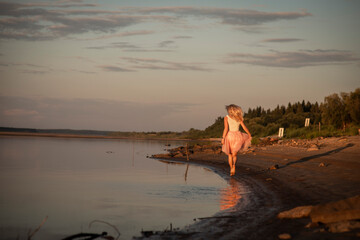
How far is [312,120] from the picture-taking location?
74750mm

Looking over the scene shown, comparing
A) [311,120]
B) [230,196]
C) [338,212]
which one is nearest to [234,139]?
[230,196]

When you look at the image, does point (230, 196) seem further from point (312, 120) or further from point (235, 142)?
point (312, 120)

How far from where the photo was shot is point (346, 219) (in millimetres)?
6039

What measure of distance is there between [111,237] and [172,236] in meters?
1.12

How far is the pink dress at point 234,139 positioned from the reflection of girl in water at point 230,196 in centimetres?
136

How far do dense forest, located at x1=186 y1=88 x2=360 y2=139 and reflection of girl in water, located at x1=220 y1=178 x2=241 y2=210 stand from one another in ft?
72.6

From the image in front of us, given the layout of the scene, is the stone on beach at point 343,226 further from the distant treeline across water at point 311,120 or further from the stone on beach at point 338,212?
the distant treeline across water at point 311,120

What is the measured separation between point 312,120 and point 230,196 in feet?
221


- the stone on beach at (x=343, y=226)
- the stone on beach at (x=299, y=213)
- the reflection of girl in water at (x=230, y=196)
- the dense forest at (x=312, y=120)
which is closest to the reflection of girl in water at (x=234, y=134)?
the reflection of girl in water at (x=230, y=196)

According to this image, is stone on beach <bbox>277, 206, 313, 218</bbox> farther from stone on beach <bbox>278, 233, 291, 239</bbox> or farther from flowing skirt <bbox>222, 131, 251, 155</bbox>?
flowing skirt <bbox>222, 131, 251, 155</bbox>

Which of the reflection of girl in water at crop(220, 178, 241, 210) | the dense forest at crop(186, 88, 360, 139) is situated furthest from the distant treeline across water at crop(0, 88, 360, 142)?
the reflection of girl in water at crop(220, 178, 241, 210)

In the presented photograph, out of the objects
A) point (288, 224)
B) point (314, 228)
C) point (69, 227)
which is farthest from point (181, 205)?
point (314, 228)

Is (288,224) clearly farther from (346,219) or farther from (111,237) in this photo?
(111,237)

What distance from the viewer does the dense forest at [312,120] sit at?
4097 cm
